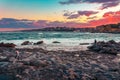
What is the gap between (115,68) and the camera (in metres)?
24.7

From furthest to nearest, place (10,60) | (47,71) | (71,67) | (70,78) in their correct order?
1. (10,60)
2. (71,67)
3. (47,71)
4. (70,78)

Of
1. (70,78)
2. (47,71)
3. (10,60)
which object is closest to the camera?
(70,78)

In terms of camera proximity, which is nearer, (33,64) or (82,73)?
(82,73)

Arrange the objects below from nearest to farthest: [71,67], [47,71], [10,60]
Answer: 1. [47,71]
2. [71,67]
3. [10,60]

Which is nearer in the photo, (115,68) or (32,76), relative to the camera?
(32,76)

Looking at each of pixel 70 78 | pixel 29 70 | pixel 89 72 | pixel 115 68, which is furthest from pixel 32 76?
pixel 115 68

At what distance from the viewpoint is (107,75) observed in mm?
22453

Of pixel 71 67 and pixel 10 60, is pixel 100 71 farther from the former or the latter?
pixel 10 60

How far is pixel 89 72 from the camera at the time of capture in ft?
75.6

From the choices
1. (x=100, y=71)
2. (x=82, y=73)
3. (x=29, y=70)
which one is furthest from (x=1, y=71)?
(x=100, y=71)

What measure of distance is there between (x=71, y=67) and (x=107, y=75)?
3.25 meters

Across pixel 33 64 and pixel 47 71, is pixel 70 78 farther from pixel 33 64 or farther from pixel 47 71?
pixel 33 64

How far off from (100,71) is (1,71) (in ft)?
23.7

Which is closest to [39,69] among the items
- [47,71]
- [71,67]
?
[47,71]
